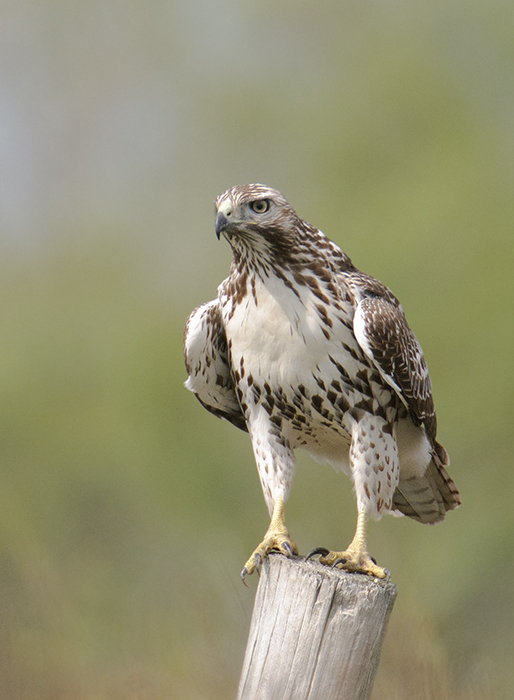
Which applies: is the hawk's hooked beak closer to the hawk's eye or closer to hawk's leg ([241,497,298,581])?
the hawk's eye

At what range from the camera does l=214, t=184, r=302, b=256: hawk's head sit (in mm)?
2598

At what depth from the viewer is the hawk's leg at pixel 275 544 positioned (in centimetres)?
263

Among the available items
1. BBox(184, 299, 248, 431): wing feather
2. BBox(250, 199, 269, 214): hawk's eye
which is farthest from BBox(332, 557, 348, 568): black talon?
BBox(250, 199, 269, 214): hawk's eye

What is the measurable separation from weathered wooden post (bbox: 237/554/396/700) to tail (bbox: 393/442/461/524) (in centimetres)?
112

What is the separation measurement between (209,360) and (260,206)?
72 centimetres

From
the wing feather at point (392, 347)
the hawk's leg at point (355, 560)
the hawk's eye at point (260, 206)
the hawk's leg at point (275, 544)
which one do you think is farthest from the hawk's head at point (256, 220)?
the hawk's leg at point (355, 560)

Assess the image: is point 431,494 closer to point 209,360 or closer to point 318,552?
point 318,552

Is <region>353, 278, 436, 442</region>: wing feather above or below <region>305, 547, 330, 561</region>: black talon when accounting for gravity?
above

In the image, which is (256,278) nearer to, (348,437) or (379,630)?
(348,437)

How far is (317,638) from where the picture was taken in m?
2.12

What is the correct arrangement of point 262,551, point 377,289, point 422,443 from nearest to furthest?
point 262,551 → point 377,289 → point 422,443

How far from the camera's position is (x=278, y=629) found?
2.18m

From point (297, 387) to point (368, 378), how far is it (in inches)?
10.5

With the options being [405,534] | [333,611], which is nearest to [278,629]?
[333,611]
